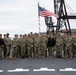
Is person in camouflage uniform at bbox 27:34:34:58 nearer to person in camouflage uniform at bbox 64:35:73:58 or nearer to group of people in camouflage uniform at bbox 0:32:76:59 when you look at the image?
group of people in camouflage uniform at bbox 0:32:76:59

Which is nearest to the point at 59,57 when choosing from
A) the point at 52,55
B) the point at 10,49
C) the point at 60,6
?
the point at 52,55

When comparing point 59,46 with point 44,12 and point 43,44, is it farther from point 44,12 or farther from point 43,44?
point 44,12

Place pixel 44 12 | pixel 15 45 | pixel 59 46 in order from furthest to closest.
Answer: pixel 44 12 < pixel 59 46 < pixel 15 45

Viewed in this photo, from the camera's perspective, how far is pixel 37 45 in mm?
20359

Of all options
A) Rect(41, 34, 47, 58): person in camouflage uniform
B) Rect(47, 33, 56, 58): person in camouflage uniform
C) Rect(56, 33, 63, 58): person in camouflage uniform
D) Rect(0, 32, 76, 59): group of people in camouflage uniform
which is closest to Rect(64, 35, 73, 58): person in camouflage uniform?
Rect(0, 32, 76, 59): group of people in camouflage uniform

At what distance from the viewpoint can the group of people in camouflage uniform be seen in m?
20.3

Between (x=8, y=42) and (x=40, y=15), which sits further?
(x=40, y=15)

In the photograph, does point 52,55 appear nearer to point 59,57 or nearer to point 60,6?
point 59,57

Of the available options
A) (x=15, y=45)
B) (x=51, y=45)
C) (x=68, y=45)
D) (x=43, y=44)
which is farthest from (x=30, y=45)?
(x=68, y=45)

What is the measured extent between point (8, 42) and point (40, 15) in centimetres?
424

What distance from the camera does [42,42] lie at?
66.8 ft

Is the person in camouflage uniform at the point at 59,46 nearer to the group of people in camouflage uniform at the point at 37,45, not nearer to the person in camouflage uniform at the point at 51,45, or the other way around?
the group of people in camouflage uniform at the point at 37,45

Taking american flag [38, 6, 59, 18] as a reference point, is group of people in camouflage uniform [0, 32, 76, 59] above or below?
below

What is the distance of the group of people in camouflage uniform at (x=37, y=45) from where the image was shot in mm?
20281
